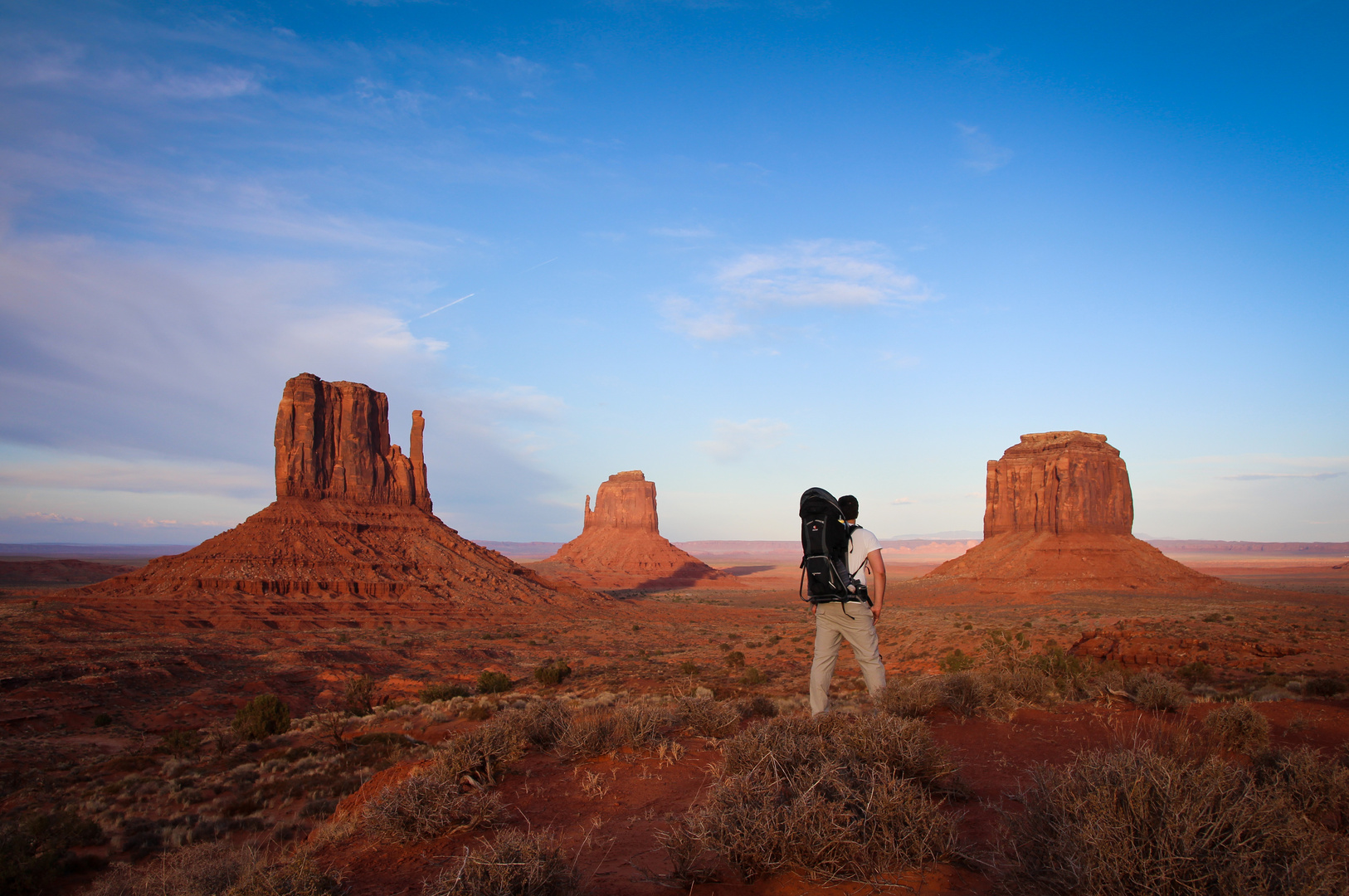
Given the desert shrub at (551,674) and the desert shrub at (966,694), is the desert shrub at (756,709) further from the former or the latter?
the desert shrub at (551,674)

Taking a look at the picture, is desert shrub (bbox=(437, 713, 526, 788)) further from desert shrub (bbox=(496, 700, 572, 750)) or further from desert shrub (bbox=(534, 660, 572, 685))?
desert shrub (bbox=(534, 660, 572, 685))

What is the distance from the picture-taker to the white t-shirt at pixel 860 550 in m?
6.61

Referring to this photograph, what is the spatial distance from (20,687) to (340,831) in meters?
24.0

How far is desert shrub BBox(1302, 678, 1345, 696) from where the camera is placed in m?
10.0

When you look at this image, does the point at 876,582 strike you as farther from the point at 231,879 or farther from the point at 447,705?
the point at 447,705

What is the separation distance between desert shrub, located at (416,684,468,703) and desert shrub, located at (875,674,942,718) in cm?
1419

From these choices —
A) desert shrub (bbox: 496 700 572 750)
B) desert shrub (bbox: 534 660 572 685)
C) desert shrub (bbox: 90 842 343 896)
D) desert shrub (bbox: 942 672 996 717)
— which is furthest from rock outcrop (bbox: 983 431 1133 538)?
desert shrub (bbox: 90 842 343 896)

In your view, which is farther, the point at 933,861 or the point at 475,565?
the point at 475,565

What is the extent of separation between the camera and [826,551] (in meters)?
6.62

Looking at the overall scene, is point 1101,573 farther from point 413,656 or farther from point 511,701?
point 511,701

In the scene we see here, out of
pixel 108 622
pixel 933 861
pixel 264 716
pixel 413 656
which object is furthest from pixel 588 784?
pixel 108 622

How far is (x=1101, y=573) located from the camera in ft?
202

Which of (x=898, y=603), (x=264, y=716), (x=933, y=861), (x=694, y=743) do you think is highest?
(x=933, y=861)

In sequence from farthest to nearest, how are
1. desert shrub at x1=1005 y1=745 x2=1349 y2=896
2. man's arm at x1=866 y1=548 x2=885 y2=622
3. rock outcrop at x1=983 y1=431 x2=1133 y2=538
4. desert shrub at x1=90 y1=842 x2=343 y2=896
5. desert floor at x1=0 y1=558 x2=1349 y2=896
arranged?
rock outcrop at x1=983 y1=431 x2=1133 y2=538 < man's arm at x1=866 y1=548 x2=885 y2=622 < desert floor at x1=0 y1=558 x2=1349 y2=896 < desert shrub at x1=90 y1=842 x2=343 y2=896 < desert shrub at x1=1005 y1=745 x2=1349 y2=896
